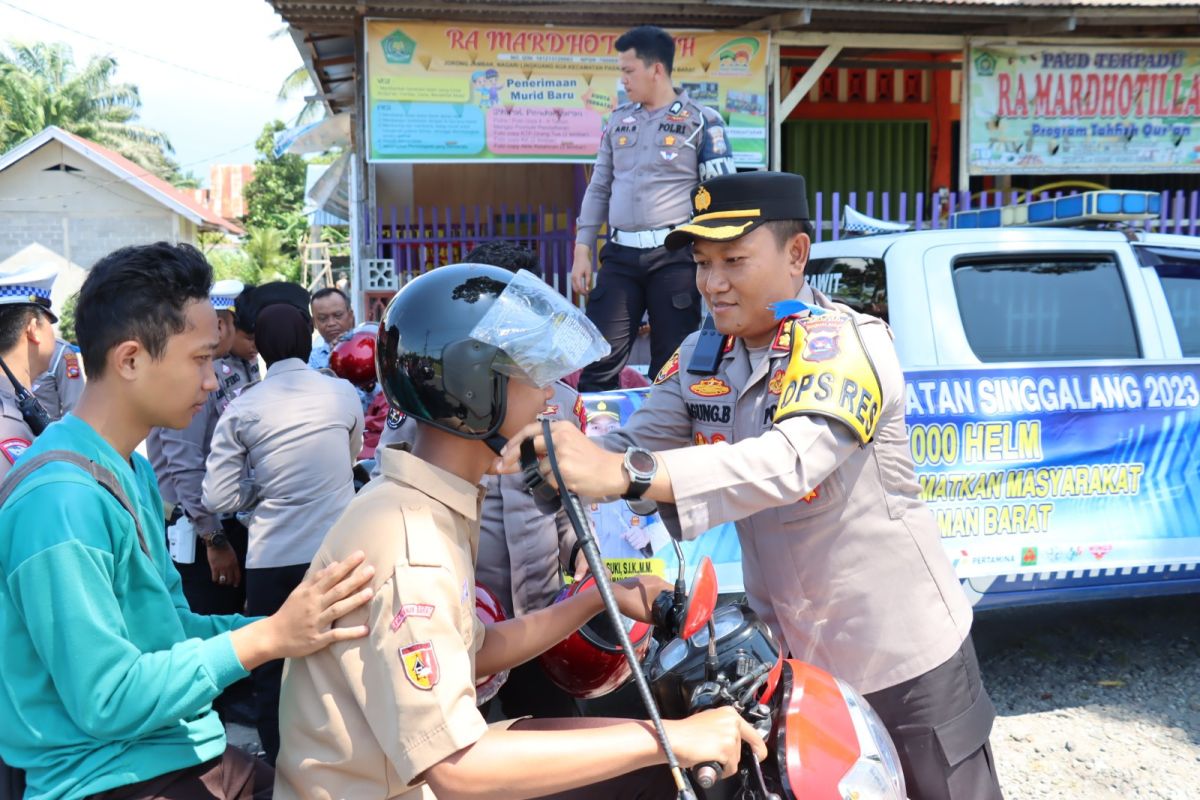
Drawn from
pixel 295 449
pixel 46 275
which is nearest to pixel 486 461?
pixel 295 449

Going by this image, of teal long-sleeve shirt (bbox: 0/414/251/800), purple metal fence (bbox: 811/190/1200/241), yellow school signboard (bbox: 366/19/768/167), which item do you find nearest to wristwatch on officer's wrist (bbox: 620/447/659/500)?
teal long-sleeve shirt (bbox: 0/414/251/800)

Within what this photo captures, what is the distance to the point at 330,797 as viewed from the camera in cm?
157

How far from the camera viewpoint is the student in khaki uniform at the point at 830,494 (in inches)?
76.2

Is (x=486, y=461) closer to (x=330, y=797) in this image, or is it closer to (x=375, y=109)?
(x=330, y=797)

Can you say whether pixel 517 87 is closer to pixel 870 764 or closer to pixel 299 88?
pixel 870 764

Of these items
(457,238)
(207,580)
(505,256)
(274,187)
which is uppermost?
(274,187)

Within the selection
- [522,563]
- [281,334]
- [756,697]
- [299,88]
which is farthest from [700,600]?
[299,88]

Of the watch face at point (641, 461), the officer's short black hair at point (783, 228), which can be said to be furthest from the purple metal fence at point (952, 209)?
the watch face at point (641, 461)

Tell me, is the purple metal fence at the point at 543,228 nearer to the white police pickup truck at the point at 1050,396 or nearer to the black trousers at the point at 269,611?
the white police pickup truck at the point at 1050,396

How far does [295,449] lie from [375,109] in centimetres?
560

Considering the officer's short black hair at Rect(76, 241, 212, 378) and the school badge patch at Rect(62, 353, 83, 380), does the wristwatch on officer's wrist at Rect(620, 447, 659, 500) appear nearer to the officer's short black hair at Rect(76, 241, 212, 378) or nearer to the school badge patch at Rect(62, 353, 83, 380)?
the officer's short black hair at Rect(76, 241, 212, 378)

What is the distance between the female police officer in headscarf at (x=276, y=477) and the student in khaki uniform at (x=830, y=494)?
1.98m

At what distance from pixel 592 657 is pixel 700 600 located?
29.9 inches

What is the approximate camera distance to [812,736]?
1.70 m
